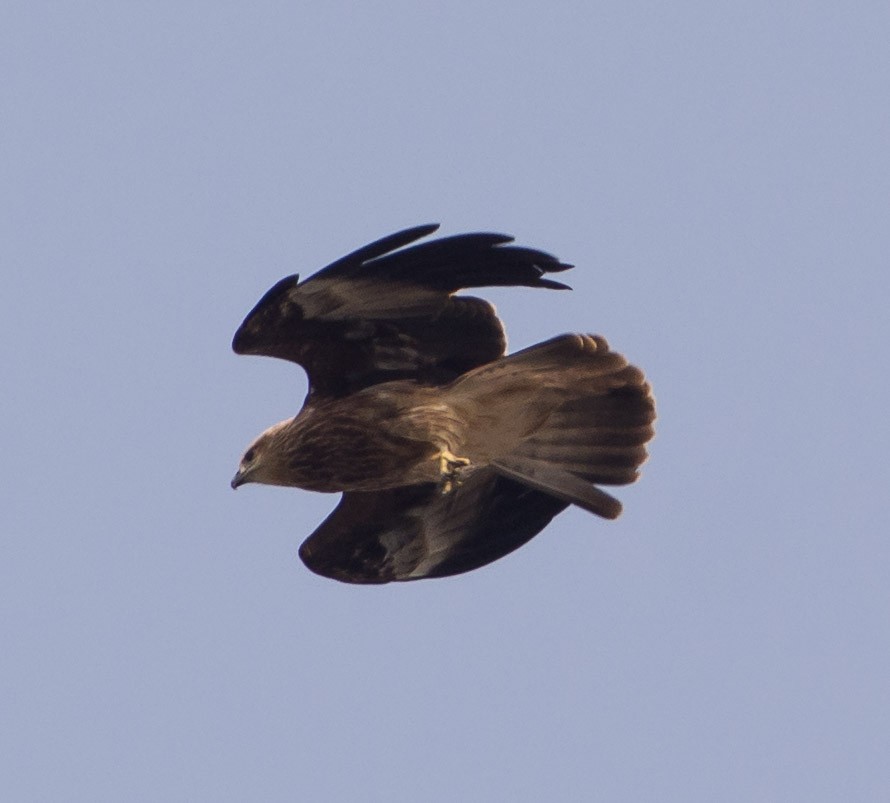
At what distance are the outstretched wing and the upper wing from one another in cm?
89

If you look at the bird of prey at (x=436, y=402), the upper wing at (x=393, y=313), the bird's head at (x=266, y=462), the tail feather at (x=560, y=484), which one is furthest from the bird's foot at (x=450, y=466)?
the bird's head at (x=266, y=462)

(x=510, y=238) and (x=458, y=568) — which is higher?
(x=510, y=238)

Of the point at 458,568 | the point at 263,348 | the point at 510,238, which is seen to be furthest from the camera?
the point at 458,568

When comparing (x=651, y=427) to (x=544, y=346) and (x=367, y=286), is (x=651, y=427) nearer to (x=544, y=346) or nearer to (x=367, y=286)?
(x=544, y=346)

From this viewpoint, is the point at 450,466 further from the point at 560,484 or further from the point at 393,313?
the point at 393,313

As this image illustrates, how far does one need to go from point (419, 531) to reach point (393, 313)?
1653 millimetres

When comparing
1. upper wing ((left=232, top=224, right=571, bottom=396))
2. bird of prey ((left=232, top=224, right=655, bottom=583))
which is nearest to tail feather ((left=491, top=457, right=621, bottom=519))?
bird of prey ((left=232, top=224, right=655, bottom=583))

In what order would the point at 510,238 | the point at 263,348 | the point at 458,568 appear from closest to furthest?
the point at 510,238 < the point at 263,348 < the point at 458,568

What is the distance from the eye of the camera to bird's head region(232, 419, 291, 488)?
470 inches

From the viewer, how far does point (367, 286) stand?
11.4m

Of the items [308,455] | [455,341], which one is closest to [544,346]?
[455,341]

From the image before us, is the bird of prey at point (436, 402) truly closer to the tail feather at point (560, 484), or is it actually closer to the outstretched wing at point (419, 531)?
the tail feather at point (560, 484)

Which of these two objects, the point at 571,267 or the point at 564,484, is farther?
the point at 564,484

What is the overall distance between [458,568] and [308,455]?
4.11ft
